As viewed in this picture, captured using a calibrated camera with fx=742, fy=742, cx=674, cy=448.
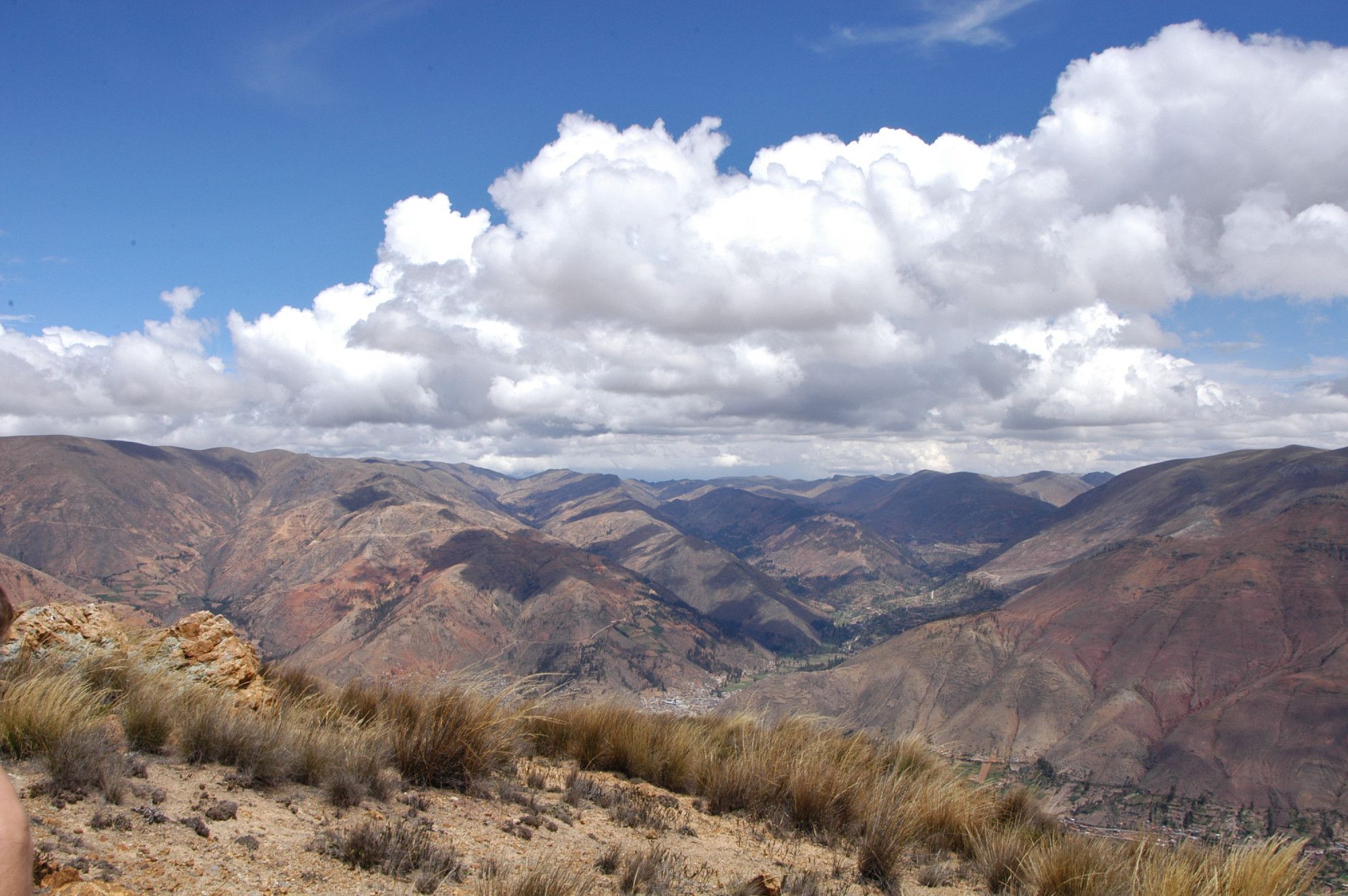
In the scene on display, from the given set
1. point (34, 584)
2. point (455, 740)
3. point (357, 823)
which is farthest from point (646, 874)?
point (34, 584)

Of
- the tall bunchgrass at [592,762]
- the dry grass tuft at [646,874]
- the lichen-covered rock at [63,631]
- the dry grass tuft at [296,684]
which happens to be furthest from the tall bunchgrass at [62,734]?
the dry grass tuft at [646,874]

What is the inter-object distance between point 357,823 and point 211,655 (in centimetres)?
604

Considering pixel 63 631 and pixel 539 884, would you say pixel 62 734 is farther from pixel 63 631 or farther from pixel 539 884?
pixel 539 884

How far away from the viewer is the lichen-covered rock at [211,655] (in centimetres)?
1144

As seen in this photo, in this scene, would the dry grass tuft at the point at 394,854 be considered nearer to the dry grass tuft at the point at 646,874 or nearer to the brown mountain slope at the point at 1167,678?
the dry grass tuft at the point at 646,874

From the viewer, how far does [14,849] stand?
6.85 feet

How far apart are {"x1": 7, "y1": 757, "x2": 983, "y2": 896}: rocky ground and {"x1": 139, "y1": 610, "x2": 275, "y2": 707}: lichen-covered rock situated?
3343 mm

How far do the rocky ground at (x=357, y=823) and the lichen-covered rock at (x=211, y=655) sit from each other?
11.0 ft

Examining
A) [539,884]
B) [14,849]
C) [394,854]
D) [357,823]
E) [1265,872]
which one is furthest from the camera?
[357,823]

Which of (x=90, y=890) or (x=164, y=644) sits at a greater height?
(x=90, y=890)

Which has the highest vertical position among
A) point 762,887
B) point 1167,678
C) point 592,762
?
point 762,887

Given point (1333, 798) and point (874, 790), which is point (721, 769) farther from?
point (1333, 798)

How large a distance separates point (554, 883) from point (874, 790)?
5748 millimetres

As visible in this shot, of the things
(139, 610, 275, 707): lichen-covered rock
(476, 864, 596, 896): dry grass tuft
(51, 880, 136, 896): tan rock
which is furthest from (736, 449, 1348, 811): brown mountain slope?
(51, 880, 136, 896): tan rock
